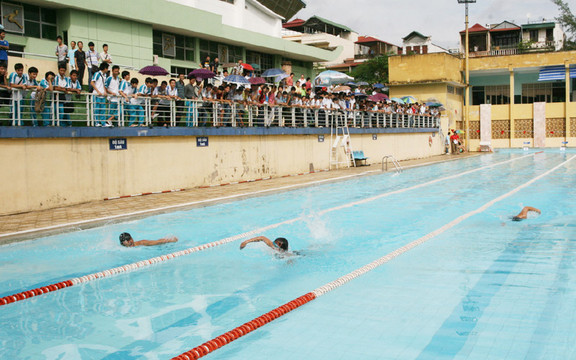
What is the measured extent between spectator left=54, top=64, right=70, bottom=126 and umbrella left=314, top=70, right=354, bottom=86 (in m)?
15.7

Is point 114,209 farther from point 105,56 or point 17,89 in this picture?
point 105,56

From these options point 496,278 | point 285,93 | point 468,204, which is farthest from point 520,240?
point 285,93

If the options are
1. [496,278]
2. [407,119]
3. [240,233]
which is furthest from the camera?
[407,119]

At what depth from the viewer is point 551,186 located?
690 inches

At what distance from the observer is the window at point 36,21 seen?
900 inches

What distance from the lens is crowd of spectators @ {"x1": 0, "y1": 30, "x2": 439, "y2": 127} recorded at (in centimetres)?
1230

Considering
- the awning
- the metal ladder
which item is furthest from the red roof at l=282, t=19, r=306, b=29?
the metal ladder

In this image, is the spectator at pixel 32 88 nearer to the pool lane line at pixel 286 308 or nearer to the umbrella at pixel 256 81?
the umbrella at pixel 256 81

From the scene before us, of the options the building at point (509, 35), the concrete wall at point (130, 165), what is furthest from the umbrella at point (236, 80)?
the building at point (509, 35)

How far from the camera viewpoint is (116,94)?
1400cm

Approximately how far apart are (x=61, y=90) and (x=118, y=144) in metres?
2.02

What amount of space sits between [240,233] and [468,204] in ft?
21.1

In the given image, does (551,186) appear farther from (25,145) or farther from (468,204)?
(25,145)

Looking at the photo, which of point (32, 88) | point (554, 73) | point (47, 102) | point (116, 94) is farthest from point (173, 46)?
point (554, 73)
